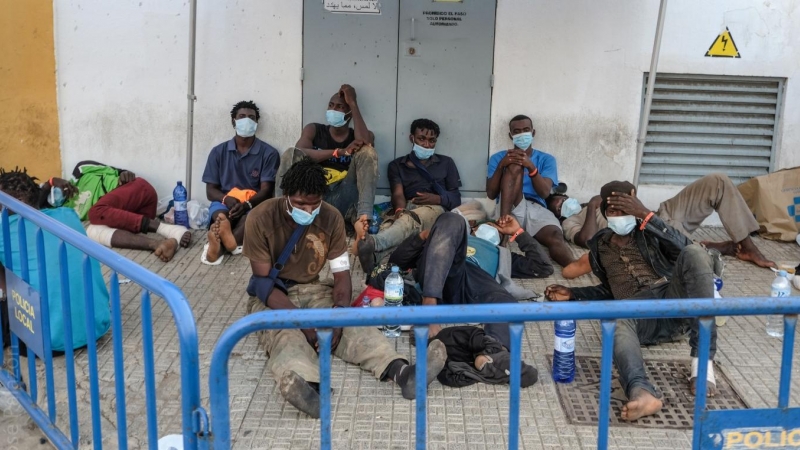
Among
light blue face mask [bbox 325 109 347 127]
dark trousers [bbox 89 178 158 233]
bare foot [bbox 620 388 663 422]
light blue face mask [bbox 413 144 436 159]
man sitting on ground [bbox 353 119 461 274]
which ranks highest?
light blue face mask [bbox 325 109 347 127]

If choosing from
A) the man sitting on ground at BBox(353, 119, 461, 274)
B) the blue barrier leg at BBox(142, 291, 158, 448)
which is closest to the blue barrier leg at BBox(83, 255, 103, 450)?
the blue barrier leg at BBox(142, 291, 158, 448)

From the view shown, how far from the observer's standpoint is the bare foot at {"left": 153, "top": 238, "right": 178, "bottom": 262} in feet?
20.9

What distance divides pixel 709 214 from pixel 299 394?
13.6ft

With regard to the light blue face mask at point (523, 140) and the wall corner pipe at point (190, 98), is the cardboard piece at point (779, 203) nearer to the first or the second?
the light blue face mask at point (523, 140)

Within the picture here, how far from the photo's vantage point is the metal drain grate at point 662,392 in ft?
12.9

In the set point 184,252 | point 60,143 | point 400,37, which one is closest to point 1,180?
point 184,252

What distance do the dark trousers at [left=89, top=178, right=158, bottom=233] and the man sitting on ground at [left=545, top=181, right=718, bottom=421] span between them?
3.62 m

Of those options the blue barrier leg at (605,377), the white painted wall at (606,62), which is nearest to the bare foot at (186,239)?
the white painted wall at (606,62)

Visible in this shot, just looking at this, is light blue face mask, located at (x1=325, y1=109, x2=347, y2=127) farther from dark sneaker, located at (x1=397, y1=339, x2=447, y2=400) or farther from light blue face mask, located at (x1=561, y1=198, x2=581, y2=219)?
dark sneaker, located at (x1=397, y1=339, x2=447, y2=400)

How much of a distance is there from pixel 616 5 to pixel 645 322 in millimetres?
3676

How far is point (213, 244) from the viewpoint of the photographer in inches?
237

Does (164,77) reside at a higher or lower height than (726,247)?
higher

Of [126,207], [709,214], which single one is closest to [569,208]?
[709,214]

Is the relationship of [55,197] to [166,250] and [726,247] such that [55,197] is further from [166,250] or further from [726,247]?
[726,247]
